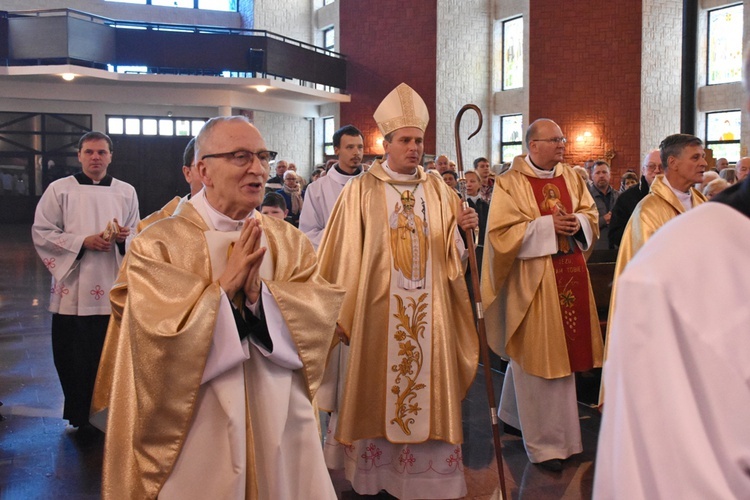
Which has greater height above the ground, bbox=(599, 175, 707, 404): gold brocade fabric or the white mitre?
the white mitre

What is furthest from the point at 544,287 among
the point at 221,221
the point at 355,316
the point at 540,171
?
the point at 221,221

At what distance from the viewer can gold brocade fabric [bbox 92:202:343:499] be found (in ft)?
8.30

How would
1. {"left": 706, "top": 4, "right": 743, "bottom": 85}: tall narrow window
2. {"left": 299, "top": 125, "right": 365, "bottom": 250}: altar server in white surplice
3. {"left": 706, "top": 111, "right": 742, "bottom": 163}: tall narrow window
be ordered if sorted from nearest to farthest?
{"left": 299, "top": 125, "right": 365, "bottom": 250}: altar server in white surplice < {"left": 706, "top": 4, "right": 743, "bottom": 85}: tall narrow window < {"left": 706, "top": 111, "right": 742, "bottom": 163}: tall narrow window

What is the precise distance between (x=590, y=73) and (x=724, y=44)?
2.84m

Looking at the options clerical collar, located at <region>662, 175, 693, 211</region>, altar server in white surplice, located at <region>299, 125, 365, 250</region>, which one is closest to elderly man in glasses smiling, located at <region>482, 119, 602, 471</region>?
clerical collar, located at <region>662, 175, 693, 211</region>

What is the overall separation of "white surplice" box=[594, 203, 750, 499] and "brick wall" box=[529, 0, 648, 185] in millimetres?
17981

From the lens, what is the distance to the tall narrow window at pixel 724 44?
1689 cm

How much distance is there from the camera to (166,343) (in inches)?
99.1

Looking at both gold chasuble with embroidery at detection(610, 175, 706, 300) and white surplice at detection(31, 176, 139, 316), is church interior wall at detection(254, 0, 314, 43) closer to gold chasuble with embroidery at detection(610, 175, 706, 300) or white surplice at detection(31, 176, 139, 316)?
white surplice at detection(31, 176, 139, 316)

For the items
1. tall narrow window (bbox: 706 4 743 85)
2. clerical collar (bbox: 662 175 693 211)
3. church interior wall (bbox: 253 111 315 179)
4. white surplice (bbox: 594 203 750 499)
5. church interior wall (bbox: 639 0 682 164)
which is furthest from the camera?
church interior wall (bbox: 253 111 315 179)

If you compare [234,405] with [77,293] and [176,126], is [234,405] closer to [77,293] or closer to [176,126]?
[77,293]

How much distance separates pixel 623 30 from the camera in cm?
1784

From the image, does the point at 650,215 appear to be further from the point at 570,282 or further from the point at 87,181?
the point at 87,181

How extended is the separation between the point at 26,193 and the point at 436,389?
20449 mm
